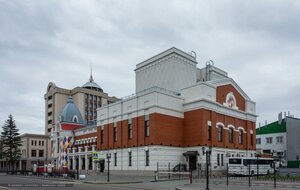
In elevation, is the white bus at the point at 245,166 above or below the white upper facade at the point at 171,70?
below

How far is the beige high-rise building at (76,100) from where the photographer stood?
429 ft

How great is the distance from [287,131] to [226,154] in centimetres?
3803

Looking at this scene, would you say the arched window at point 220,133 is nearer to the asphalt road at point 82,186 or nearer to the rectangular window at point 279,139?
the asphalt road at point 82,186

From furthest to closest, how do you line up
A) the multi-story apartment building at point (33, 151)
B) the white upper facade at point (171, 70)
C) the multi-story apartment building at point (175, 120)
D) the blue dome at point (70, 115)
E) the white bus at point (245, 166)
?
the multi-story apartment building at point (33, 151)
the blue dome at point (70, 115)
the white upper facade at point (171, 70)
the multi-story apartment building at point (175, 120)
the white bus at point (245, 166)

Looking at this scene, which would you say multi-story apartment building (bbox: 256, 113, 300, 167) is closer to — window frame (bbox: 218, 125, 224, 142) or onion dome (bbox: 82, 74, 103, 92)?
window frame (bbox: 218, 125, 224, 142)

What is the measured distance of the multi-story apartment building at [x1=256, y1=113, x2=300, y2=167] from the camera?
8138 cm

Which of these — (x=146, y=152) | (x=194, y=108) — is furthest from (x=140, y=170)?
(x=194, y=108)

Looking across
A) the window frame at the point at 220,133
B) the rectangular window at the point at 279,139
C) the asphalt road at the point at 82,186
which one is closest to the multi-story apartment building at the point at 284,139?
the rectangular window at the point at 279,139

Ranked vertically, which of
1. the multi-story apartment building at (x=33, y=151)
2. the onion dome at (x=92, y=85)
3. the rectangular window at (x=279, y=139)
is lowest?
the multi-story apartment building at (x=33, y=151)

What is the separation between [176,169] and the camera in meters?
46.4

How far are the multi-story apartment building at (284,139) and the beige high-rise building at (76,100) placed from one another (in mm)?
68621

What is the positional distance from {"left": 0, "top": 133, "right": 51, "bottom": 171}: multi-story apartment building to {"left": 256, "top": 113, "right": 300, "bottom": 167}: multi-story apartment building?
213 ft

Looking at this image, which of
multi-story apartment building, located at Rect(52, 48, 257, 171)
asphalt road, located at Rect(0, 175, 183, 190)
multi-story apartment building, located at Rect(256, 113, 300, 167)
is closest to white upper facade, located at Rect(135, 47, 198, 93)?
multi-story apartment building, located at Rect(52, 48, 257, 171)

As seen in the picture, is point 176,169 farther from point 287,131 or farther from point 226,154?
point 287,131
